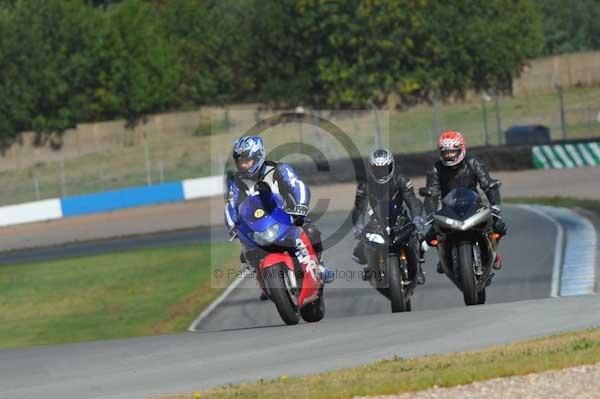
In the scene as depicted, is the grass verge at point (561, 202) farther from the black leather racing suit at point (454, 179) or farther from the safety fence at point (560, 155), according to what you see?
the black leather racing suit at point (454, 179)

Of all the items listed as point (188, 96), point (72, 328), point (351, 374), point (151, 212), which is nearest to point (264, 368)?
point (351, 374)

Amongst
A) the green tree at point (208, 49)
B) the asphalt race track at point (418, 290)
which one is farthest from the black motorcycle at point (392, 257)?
the green tree at point (208, 49)

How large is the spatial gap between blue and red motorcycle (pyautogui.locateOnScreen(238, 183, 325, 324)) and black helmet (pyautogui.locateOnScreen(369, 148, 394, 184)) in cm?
122

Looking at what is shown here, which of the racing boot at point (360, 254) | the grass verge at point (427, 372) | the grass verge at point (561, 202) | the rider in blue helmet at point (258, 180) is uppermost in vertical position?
the rider in blue helmet at point (258, 180)

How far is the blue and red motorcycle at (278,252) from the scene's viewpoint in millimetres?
12172

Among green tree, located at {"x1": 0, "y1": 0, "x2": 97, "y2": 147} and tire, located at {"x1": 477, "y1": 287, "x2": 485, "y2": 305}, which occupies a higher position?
green tree, located at {"x1": 0, "y1": 0, "x2": 97, "y2": 147}

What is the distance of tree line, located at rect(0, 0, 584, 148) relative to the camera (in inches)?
2403

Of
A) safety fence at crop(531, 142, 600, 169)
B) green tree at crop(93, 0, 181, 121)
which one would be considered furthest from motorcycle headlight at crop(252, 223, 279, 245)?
green tree at crop(93, 0, 181, 121)

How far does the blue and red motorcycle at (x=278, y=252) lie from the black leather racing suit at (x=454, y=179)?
1.68 meters

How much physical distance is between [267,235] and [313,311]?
4.08 ft

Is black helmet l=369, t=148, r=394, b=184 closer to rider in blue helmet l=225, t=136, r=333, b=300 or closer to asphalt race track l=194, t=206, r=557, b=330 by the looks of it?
rider in blue helmet l=225, t=136, r=333, b=300

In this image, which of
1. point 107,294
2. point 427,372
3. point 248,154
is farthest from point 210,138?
point 427,372

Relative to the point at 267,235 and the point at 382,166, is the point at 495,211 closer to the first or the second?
the point at 382,166

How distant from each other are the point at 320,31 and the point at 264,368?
56804 millimetres
